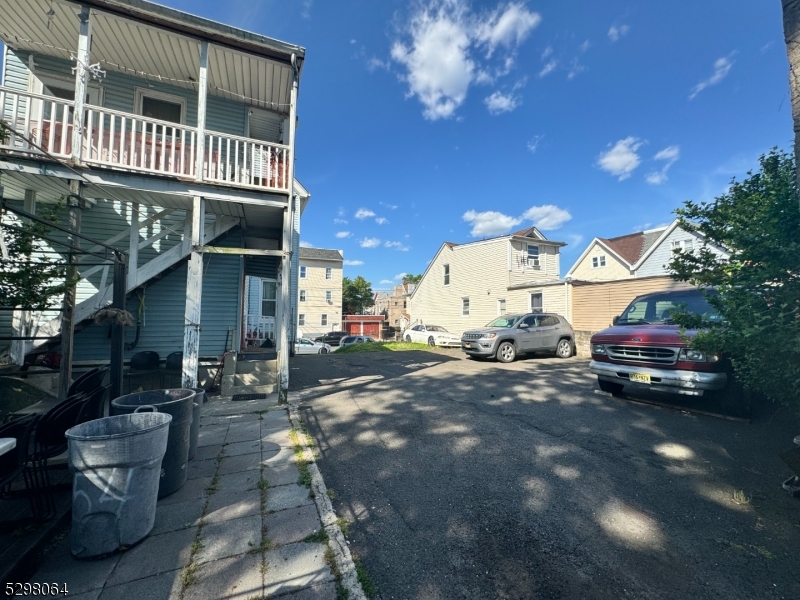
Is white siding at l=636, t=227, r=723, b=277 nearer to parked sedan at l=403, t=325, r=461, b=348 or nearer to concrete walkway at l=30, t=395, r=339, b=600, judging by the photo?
parked sedan at l=403, t=325, r=461, b=348

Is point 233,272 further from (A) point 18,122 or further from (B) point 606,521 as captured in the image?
(B) point 606,521

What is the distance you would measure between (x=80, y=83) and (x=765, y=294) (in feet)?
32.2

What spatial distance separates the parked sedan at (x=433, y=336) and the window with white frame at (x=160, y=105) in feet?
51.3

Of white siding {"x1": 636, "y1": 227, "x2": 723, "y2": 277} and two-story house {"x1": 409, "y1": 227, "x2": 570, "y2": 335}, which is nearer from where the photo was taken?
two-story house {"x1": 409, "y1": 227, "x2": 570, "y2": 335}

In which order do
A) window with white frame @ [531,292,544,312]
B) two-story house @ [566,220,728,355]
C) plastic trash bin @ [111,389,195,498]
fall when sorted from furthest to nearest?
window with white frame @ [531,292,544,312]
two-story house @ [566,220,728,355]
plastic trash bin @ [111,389,195,498]

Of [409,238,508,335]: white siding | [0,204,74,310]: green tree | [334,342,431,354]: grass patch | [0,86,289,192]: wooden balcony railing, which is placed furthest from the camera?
[409,238,508,335]: white siding

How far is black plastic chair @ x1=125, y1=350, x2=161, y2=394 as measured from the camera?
7.41 meters

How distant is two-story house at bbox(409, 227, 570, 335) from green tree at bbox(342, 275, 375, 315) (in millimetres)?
20845

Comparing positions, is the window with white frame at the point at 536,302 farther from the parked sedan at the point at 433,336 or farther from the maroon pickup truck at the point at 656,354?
the maroon pickup truck at the point at 656,354

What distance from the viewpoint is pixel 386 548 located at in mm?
2482

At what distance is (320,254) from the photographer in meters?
34.5

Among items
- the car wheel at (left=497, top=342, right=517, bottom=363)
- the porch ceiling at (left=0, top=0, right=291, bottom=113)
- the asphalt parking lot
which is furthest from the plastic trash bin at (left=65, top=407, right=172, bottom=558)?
the car wheel at (left=497, top=342, right=517, bottom=363)

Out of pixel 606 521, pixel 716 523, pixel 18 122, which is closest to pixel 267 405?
pixel 606 521

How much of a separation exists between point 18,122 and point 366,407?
785cm
